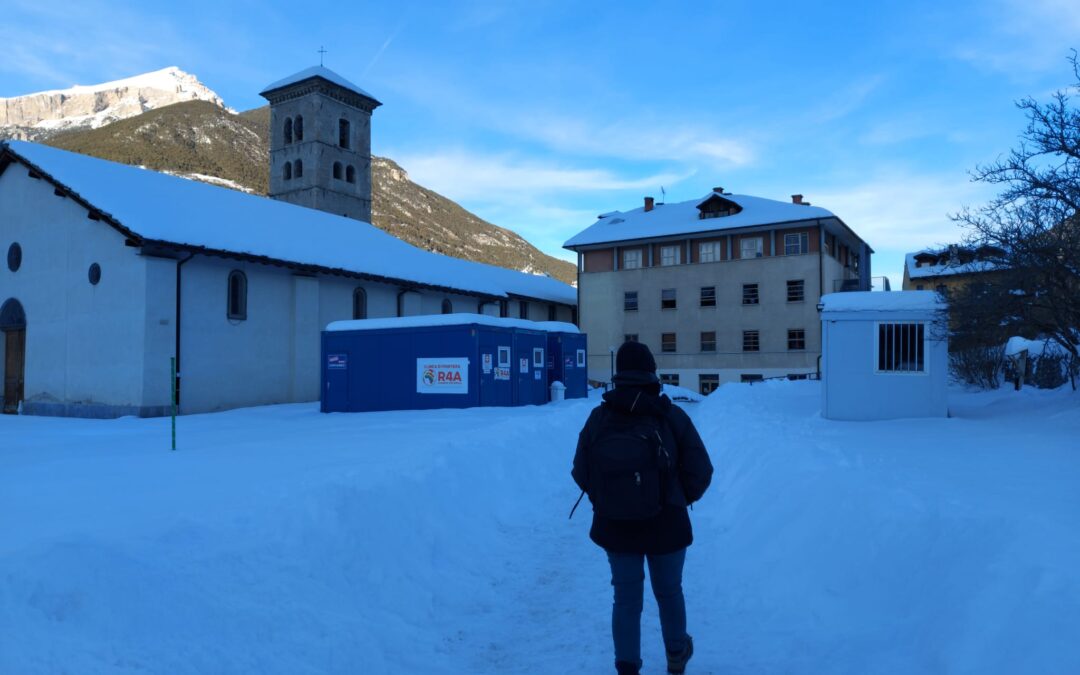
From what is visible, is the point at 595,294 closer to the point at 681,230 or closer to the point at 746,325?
the point at 681,230

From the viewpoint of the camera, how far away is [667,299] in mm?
45844

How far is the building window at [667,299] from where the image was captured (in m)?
45.7

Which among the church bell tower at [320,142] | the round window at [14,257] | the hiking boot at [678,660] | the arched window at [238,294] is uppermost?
the church bell tower at [320,142]

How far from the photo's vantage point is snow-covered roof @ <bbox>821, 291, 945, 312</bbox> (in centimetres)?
1477

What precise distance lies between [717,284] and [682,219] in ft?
18.1

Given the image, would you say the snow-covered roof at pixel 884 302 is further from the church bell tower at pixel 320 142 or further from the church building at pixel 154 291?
the church bell tower at pixel 320 142

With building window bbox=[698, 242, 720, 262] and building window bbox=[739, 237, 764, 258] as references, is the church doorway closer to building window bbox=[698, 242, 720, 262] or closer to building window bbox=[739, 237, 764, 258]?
building window bbox=[698, 242, 720, 262]

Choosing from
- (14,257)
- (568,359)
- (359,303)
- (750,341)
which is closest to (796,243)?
(750,341)

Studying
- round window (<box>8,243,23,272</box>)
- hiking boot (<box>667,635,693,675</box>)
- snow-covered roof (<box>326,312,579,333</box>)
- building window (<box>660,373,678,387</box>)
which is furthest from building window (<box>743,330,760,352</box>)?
hiking boot (<box>667,635,693,675</box>)

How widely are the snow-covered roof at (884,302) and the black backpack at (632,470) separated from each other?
505 inches

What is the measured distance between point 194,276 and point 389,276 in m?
8.84

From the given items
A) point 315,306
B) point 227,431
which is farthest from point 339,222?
point 227,431

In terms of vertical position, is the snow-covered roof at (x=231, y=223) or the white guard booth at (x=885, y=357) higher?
the snow-covered roof at (x=231, y=223)

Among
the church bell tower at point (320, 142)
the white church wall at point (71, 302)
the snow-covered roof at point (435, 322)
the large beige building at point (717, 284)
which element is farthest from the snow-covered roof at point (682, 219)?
the white church wall at point (71, 302)
